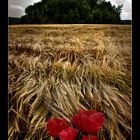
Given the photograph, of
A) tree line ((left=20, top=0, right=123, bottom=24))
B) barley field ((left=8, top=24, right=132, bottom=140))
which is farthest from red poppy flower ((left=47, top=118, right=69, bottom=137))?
tree line ((left=20, top=0, right=123, bottom=24))

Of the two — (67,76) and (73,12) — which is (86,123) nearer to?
(67,76)

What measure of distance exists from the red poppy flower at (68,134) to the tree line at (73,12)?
2.87 feet

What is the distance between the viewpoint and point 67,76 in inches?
73.9

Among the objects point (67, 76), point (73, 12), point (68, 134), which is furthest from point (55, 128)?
point (73, 12)

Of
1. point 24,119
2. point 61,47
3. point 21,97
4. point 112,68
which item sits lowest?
point 24,119

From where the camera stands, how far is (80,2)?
6.40 ft

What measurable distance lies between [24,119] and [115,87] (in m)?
0.57

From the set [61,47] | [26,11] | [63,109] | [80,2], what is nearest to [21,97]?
[63,109]

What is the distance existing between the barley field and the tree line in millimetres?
43

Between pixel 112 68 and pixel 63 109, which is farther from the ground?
pixel 112 68

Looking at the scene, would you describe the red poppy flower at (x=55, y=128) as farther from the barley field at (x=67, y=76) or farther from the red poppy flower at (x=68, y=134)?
the barley field at (x=67, y=76)

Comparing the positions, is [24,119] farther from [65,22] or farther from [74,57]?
[65,22]

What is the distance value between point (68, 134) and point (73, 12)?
0.93 metres

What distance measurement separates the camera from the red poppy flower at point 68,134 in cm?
125
